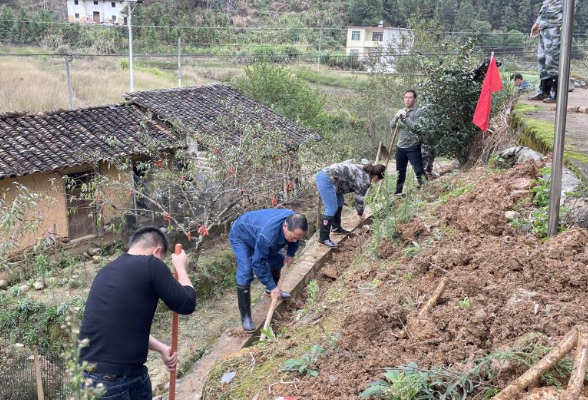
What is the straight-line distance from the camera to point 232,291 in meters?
10.1

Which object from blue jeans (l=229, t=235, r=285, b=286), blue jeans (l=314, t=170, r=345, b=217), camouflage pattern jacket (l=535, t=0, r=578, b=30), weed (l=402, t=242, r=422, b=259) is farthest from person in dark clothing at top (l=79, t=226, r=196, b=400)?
camouflage pattern jacket (l=535, t=0, r=578, b=30)

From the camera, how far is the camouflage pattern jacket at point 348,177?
6.90 meters

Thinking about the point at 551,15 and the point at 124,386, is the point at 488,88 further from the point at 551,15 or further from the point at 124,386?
the point at 124,386

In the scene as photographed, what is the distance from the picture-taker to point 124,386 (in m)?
3.22

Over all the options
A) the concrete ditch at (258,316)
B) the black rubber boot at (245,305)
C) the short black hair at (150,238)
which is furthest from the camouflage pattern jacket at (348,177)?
the short black hair at (150,238)

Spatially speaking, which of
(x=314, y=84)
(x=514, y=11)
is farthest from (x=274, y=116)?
(x=514, y=11)

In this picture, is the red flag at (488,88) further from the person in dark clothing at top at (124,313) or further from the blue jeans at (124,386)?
the blue jeans at (124,386)

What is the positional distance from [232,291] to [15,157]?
532 cm

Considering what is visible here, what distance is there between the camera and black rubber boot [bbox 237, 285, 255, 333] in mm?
5633

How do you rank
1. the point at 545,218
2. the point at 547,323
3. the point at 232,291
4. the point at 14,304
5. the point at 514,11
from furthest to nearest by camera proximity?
the point at 514,11 < the point at 232,291 < the point at 14,304 < the point at 545,218 < the point at 547,323

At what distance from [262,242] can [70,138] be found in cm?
876

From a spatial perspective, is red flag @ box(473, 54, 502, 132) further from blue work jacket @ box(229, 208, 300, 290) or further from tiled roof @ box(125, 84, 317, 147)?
tiled roof @ box(125, 84, 317, 147)

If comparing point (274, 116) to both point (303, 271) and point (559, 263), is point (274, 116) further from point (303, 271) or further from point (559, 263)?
point (559, 263)

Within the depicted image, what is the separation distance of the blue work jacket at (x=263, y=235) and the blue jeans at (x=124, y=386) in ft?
6.64
